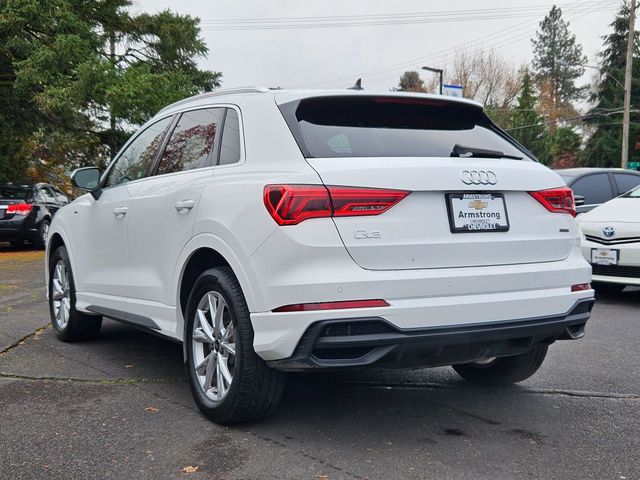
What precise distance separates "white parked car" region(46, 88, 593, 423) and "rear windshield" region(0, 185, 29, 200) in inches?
528

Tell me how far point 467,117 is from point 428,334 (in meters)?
1.42

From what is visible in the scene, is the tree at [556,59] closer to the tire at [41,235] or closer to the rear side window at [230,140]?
the tire at [41,235]

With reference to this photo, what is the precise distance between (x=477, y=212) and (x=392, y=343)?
31.3 inches

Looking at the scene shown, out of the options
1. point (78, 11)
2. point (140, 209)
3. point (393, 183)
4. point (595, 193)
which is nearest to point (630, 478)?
point (393, 183)

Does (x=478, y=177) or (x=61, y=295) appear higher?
(x=478, y=177)

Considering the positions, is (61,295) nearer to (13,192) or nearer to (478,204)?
(478,204)

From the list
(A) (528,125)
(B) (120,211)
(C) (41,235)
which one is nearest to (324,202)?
(B) (120,211)

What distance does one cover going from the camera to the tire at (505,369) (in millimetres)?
4336

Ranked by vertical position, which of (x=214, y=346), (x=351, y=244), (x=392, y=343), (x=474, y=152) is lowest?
(x=214, y=346)

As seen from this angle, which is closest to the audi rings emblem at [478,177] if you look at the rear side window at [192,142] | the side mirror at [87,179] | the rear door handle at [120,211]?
the rear side window at [192,142]

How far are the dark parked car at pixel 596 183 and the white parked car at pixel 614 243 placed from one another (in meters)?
1.48

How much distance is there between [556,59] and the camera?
7150cm

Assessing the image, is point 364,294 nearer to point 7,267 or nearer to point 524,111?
point 7,267

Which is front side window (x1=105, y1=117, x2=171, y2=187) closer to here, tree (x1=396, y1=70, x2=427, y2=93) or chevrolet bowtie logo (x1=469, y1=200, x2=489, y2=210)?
chevrolet bowtie logo (x1=469, y1=200, x2=489, y2=210)
